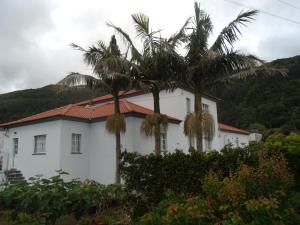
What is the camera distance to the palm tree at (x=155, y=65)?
16936 millimetres

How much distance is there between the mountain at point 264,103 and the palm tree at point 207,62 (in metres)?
36.1

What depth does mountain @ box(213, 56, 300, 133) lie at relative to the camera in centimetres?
5347

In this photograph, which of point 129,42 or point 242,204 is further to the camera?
point 129,42

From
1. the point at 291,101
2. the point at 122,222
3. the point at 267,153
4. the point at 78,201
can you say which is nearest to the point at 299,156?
the point at 267,153

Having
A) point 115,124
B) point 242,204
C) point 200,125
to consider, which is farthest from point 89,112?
point 242,204

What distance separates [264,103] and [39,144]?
41.6 m

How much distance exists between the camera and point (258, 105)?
185ft

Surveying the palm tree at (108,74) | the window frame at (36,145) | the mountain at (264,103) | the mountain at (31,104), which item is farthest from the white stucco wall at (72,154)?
the mountain at (264,103)

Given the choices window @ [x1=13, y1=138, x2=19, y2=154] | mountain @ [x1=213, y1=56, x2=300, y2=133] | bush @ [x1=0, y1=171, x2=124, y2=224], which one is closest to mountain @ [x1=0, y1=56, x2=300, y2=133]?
mountain @ [x1=213, y1=56, x2=300, y2=133]

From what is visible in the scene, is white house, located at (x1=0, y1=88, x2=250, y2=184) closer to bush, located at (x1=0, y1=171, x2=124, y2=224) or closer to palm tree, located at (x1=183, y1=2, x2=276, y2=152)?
palm tree, located at (x1=183, y1=2, x2=276, y2=152)

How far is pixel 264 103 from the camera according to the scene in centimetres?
5603

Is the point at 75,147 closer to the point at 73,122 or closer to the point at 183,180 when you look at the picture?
the point at 73,122

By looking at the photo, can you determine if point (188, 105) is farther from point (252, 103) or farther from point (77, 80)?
point (252, 103)

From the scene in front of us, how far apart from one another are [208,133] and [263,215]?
9779mm
